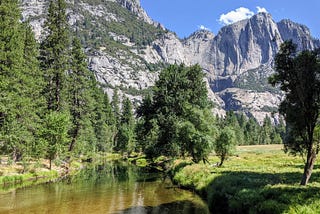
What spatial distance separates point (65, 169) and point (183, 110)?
23.8m

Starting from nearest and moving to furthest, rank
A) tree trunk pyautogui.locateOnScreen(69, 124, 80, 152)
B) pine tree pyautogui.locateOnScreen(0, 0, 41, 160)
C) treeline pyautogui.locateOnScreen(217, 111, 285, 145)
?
pine tree pyautogui.locateOnScreen(0, 0, 41, 160) → tree trunk pyautogui.locateOnScreen(69, 124, 80, 152) → treeline pyautogui.locateOnScreen(217, 111, 285, 145)

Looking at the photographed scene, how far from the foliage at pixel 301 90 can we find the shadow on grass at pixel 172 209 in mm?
8447

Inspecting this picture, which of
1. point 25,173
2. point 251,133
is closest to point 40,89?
point 25,173

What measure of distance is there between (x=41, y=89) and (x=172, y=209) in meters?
38.3

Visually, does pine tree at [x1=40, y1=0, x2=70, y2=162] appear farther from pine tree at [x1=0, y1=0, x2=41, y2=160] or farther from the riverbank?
pine tree at [x1=0, y1=0, x2=41, y2=160]

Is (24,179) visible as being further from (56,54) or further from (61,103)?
(56,54)

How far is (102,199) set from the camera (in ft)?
101

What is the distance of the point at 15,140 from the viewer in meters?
42.2

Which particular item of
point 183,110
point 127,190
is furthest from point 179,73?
point 127,190

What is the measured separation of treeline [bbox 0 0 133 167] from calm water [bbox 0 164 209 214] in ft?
A: 33.8

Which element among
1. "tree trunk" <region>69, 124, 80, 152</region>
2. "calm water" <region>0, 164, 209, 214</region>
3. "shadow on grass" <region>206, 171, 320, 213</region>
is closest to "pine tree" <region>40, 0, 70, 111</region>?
"tree trunk" <region>69, 124, 80, 152</region>

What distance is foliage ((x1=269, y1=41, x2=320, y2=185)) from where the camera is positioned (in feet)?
74.4

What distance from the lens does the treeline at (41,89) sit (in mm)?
43344

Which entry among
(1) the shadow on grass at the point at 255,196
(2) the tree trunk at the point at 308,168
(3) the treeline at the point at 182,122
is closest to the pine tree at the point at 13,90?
(3) the treeline at the point at 182,122
